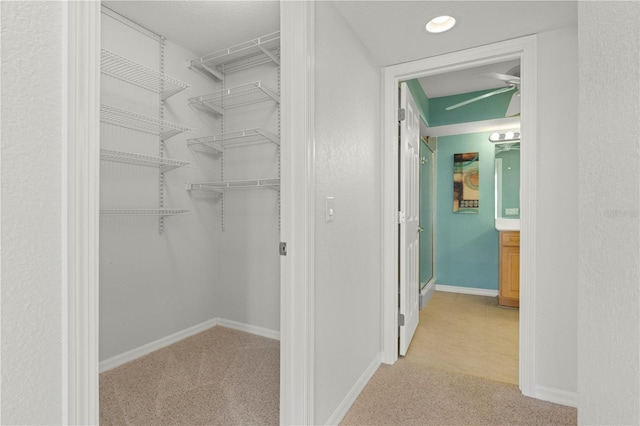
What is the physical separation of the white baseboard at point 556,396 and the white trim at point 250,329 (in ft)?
6.13

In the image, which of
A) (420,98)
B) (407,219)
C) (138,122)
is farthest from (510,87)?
(138,122)

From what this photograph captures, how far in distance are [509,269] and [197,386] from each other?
3.36 meters

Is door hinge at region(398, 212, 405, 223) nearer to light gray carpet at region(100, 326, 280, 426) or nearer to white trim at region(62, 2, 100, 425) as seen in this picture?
light gray carpet at region(100, 326, 280, 426)

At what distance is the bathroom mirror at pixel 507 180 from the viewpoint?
416cm

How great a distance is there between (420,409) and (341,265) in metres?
0.92

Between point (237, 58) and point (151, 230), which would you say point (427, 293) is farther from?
point (237, 58)

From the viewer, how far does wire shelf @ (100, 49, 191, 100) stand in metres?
2.20

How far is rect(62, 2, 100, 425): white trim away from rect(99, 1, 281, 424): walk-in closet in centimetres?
133

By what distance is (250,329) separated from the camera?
2.99 m

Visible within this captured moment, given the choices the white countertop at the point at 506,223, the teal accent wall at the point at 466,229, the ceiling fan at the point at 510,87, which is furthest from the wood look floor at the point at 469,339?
the ceiling fan at the point at 510,87

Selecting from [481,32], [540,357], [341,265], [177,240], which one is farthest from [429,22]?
[177,240]

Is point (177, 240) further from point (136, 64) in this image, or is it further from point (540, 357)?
point (540, 357)

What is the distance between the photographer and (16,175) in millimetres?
546

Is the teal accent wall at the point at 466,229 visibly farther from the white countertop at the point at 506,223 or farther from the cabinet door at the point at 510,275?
the cabinet door at the point at 510,275
